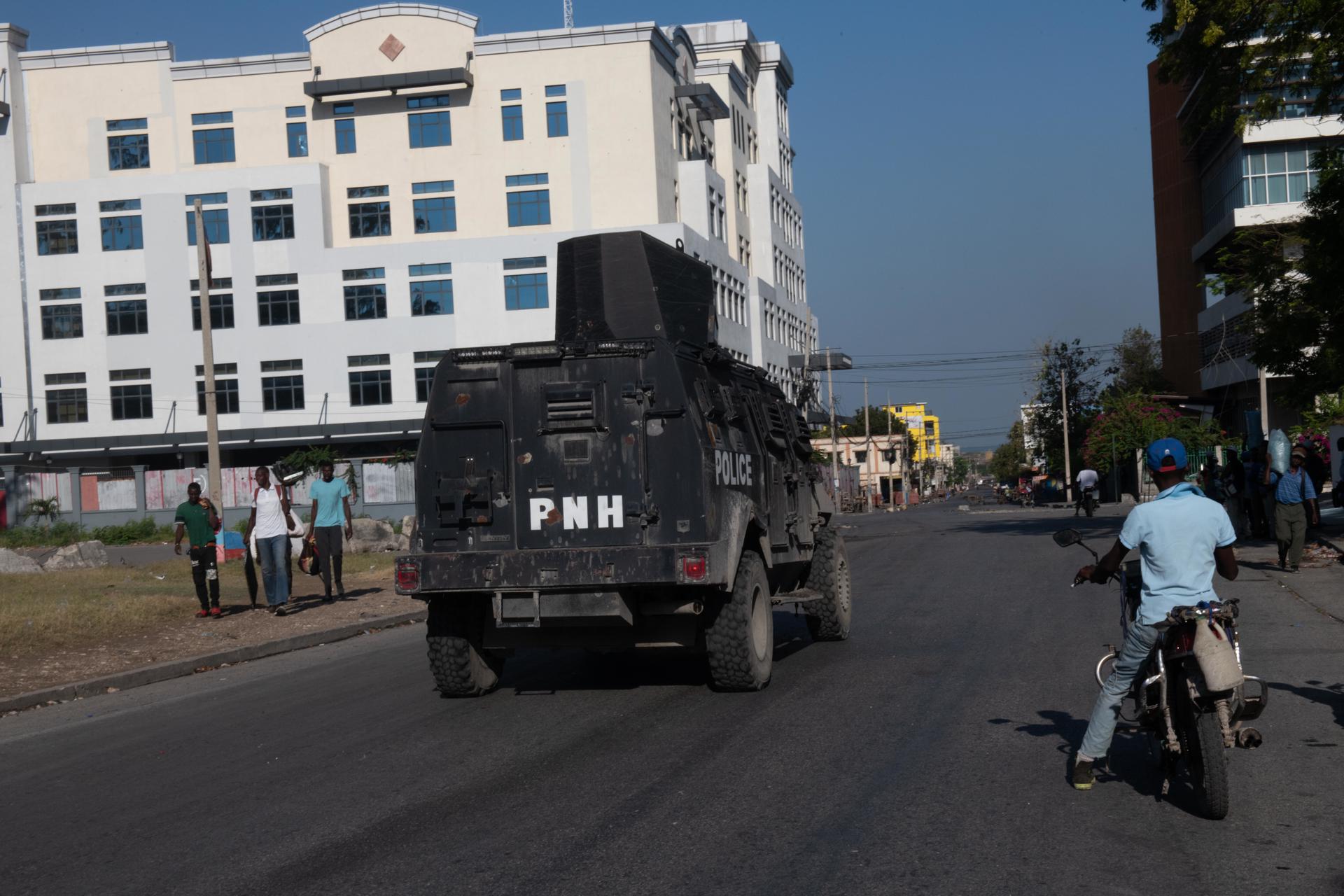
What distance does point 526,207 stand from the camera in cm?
6238

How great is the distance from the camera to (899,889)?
5.10m

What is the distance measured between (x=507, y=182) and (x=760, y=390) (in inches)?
2055

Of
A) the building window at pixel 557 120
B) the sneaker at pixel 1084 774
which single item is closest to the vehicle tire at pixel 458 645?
the sneaker at pixel 1084 774

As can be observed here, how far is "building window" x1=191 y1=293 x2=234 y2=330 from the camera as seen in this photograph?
206 ft

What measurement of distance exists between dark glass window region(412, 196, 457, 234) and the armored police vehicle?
54.4 meters

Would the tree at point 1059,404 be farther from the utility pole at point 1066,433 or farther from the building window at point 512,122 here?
the building window at point 512,122

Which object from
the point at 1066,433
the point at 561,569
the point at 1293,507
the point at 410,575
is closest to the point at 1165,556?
the point at 561,569

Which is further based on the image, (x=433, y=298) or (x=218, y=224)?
(x=218, y=224)

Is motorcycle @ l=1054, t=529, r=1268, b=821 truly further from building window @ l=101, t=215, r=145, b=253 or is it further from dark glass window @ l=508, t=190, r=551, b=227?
building window @ l=101, t=215, r=145, b=253

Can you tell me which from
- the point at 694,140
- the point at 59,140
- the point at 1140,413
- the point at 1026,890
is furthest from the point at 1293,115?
the point at 59,140

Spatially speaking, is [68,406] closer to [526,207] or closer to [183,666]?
[526,207]

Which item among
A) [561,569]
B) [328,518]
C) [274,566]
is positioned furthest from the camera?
[328,518]

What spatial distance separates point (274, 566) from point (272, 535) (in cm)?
46

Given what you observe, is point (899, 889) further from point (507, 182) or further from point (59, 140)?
point (59, 140)
